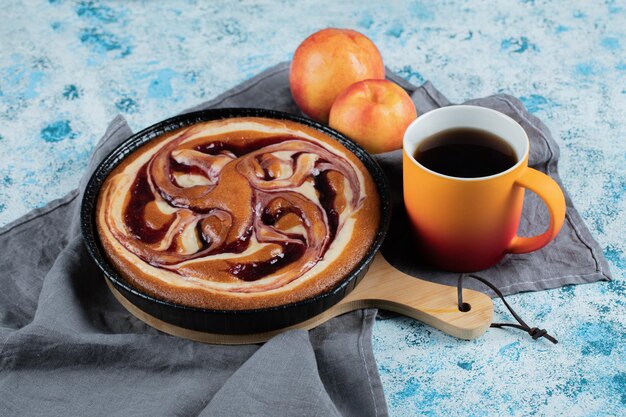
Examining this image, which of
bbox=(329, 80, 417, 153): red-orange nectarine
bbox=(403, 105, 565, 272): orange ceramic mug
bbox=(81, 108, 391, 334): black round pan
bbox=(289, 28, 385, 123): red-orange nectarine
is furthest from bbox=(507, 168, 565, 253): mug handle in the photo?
bbox=(289, 28, 385, 123): red-orange nectarine

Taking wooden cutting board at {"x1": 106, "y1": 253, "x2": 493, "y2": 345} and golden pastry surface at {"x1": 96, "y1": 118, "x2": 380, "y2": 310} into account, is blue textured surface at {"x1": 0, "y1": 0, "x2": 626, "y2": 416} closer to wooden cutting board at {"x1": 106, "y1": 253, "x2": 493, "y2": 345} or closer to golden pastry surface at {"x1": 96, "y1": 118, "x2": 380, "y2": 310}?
wooden cutting board at {"x1": 106, "y1": 253, "x2": 493, "y2": 345}

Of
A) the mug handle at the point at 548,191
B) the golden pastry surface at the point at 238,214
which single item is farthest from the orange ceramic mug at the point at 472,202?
the golden pastry surface at the point at 238,214

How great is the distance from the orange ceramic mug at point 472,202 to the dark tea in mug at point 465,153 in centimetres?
1

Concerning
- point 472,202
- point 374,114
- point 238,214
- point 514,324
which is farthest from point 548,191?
point 238,214

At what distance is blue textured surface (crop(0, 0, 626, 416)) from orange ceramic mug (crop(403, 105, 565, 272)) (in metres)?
0.12

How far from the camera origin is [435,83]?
2.21m

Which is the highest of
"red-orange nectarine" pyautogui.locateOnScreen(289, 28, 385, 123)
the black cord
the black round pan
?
"red-orange nectarine" pyautogui.locateOnScreen(289, 28, 385, 123)

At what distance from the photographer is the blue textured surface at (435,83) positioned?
1470 millimetres

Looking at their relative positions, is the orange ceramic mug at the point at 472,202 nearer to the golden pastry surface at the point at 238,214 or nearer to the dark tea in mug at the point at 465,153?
the dark tea in mug at the point at 465,153

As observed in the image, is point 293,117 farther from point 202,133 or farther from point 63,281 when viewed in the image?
point 63,281

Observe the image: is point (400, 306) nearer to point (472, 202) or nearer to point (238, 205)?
point (472, 202)

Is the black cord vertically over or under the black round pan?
under

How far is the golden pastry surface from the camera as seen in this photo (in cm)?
146

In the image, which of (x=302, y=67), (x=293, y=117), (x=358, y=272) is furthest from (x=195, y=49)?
(x=358, y=272)
